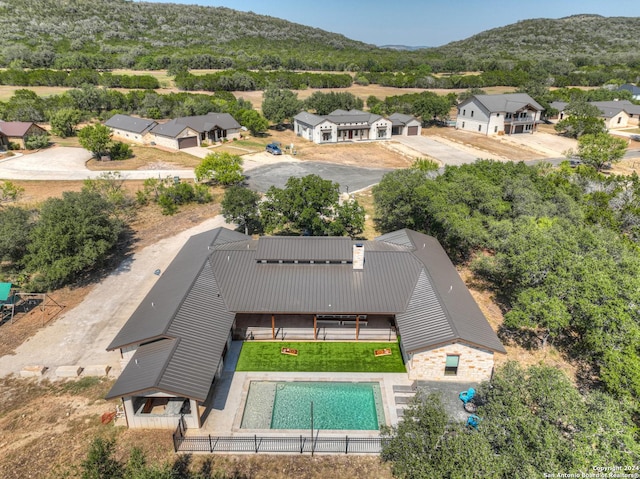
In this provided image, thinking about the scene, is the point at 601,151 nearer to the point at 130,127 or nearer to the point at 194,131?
the point at 194,131

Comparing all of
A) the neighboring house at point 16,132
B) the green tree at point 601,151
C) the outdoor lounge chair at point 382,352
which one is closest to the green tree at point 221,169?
the outdoor lounge chair at point 382,352

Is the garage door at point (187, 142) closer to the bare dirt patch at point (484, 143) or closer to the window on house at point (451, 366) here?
the bare dirt patch at point (484, 143)

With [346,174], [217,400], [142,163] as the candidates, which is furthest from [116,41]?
[217,400]

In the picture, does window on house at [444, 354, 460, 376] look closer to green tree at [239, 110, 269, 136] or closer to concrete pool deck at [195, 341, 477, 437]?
concrete pool deck at [195, 341, 477, 437]

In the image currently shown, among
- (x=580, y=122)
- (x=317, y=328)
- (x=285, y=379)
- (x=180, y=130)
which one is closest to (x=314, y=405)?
(x=285, y=379)

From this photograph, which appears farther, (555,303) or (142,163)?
(142,163)

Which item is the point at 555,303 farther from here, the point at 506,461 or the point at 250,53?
the point at 250,53
